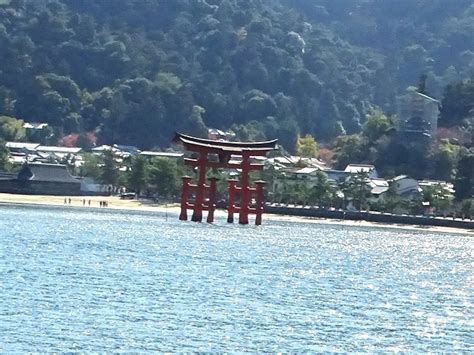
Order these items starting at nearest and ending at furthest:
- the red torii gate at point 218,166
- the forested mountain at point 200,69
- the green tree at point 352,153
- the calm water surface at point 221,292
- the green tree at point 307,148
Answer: the calm water surface at point 221,292 < the red torii gate at point 218,166 < the green tree at point 352,153 < the green tree at point 307,148 < the forested mountain at point 200,69

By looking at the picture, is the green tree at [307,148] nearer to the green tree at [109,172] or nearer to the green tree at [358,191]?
the green tree at [109,172]

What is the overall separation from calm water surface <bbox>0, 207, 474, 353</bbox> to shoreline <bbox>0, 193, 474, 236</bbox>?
16284 millimetres

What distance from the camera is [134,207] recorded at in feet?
295

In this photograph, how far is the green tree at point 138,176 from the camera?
308 ft

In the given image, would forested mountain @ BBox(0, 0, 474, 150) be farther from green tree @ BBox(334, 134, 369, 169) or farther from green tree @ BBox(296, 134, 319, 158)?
green tree @ BBox(334, 134, 369, 169)

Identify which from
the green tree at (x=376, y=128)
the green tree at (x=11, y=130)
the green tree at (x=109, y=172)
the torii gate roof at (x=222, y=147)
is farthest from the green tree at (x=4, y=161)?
the torii gate roof at (x=222, y=147)

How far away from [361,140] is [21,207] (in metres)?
36.7

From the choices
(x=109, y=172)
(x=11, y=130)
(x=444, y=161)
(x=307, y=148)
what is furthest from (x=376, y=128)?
(x=11, y=130)

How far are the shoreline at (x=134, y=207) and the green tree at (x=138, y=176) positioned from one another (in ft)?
3.86

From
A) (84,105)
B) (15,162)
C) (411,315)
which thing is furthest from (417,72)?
(411,315)

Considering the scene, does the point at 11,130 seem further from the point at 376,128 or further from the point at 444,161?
the point at 444,161

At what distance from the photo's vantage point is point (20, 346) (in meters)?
29.9

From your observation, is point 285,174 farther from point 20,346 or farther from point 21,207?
point 20,346

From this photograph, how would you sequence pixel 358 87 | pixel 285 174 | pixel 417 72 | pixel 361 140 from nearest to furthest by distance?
pixel 285 174 → pixel 361 140 → pixel 358 87 → pixel 417 72
